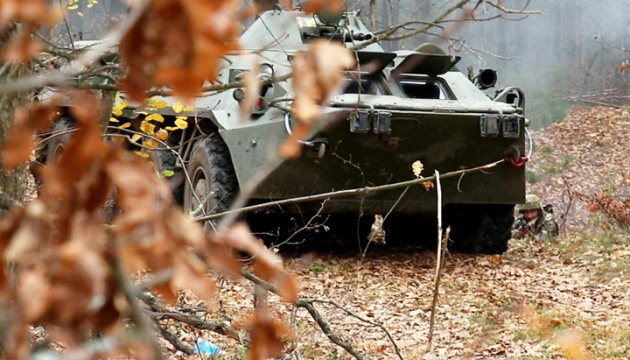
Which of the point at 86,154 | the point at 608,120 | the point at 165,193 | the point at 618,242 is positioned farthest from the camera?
the point at 608,120

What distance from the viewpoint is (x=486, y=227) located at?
9.58 meters

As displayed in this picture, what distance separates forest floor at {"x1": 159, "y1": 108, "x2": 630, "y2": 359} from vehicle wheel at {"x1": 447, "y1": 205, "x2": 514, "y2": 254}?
210 millimetres

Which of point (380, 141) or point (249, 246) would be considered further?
point (380, 141)

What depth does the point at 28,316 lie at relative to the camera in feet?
3.09

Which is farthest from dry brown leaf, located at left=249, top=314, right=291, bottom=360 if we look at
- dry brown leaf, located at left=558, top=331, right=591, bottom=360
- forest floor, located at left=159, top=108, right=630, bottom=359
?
forest floor, located at left=159, top=108, right=630, bottom=359

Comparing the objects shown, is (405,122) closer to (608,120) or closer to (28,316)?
(28,316)

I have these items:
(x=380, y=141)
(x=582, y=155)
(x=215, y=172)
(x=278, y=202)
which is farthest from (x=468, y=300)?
(x=582, y=155)

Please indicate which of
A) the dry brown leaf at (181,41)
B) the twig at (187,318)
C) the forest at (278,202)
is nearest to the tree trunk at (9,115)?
the forest at (278,202)

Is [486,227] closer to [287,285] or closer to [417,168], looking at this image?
[417,168]

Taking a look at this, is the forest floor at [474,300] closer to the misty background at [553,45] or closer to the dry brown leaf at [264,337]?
the dry brown leaf at [264,337]

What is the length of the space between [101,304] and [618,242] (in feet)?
31.2

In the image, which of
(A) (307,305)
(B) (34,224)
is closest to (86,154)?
(B) (34,224)

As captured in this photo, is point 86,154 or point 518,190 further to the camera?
point 518,190

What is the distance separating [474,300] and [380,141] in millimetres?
1581
